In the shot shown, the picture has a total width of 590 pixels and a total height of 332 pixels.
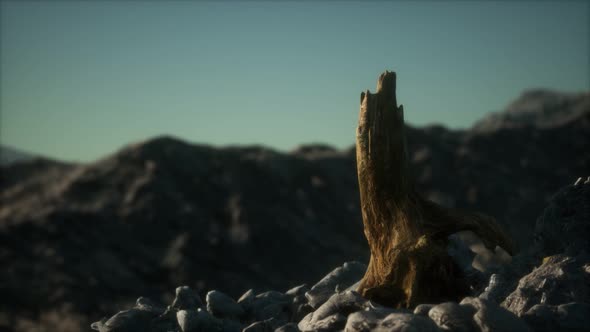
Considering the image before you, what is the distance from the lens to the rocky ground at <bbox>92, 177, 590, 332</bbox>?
3406mm

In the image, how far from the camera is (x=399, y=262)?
14.4 feet

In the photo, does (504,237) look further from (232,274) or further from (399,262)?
(232,274)

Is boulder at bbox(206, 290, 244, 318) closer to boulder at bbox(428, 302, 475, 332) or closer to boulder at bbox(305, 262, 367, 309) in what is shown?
boulder at bbox(305, 262, 367, 309)

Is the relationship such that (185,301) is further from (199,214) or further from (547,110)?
(547,110)

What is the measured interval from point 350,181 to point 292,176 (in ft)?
9.67

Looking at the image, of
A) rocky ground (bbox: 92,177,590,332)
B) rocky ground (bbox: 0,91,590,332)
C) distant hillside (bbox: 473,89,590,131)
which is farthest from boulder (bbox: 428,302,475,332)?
distant hillside (bbox: 473,89,590,131)

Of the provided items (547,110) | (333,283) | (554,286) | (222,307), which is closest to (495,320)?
(554,286)

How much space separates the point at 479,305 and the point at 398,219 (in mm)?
1249

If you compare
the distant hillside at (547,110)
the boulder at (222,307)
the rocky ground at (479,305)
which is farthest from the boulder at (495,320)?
the distant hillside at (547,110)

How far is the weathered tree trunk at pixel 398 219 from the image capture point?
14.4 feet

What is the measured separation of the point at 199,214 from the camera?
21.0 meters

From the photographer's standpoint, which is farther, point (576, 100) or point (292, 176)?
point (576, 100)

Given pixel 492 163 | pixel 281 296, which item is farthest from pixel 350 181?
pixel 281 296

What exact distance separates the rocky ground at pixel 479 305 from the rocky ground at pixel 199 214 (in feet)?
34.7
